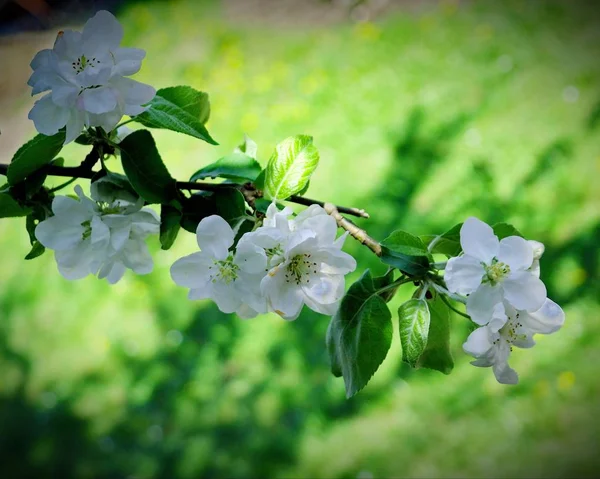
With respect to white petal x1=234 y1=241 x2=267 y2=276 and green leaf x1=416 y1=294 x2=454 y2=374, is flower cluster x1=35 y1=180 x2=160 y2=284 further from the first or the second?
green leaf x1=416 y1=294 x2=454 y2=374

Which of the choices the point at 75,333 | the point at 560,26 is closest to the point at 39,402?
the point at 75,333

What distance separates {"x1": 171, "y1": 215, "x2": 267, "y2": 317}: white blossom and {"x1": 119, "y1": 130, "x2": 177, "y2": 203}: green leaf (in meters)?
0.09

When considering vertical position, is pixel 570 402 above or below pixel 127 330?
below

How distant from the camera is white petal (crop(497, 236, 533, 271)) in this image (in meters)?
0.62

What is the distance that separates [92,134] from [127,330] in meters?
1.86

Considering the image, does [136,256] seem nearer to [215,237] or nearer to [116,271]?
[116,271]

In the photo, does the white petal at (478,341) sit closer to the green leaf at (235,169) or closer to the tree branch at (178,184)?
the tree branch at (178,184)

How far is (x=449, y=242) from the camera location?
717 mm

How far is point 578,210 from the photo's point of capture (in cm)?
255

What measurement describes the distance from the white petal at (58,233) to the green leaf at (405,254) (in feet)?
1.07

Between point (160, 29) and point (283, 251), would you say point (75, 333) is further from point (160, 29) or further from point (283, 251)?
point (283, 251)

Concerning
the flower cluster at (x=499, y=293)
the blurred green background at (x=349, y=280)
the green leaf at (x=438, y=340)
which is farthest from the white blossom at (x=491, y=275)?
the blurred green background at (x=349, y=280)

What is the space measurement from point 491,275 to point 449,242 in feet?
0.37

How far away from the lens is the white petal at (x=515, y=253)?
62cm
